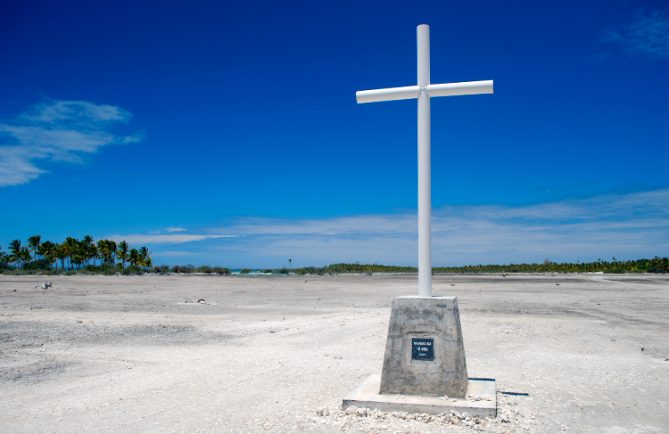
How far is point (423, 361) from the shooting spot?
6.90 m

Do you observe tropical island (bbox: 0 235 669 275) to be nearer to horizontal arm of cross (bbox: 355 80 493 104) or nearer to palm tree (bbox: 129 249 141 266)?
palm tree (bbox: 129 249 141 266)

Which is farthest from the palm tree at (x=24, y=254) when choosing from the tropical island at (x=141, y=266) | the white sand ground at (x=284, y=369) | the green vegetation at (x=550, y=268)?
the white sand ground at (x=284, y=369)

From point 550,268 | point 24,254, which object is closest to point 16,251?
point 24,254

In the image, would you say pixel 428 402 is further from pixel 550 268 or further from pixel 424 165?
pixel 550 268

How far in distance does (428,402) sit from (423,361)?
52 cm

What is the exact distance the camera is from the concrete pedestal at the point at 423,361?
677cm

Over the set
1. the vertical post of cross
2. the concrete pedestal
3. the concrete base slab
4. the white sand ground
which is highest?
the vertical post of cross

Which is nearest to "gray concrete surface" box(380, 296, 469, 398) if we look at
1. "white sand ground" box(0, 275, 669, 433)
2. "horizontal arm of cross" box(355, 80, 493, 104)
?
"white sand ground" box(0, 275, 669, 433)

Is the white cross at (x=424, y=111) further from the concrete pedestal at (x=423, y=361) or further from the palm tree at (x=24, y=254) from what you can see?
the palm tree at (x=24, y=254)

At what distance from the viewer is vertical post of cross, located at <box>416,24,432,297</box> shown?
737cm

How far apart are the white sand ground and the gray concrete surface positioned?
610mm

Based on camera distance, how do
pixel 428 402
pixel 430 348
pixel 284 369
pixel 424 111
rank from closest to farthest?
pixel 428 402 < pixel 430 348 < pixel 424 111 < pixel 284 369

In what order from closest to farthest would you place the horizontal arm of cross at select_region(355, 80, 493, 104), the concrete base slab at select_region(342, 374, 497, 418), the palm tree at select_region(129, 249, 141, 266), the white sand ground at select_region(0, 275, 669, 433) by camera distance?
the concrete base slab at select_region(342, 374, 497, 418) → the white sand ground at select_region(0, 275, 669, 433) → the horizontal arm of cross at select_region(355, 80, 493, 104) → the palm tree at select_region(129, 249, 141, 266)

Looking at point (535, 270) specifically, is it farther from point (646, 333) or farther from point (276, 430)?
point (276, 430)
